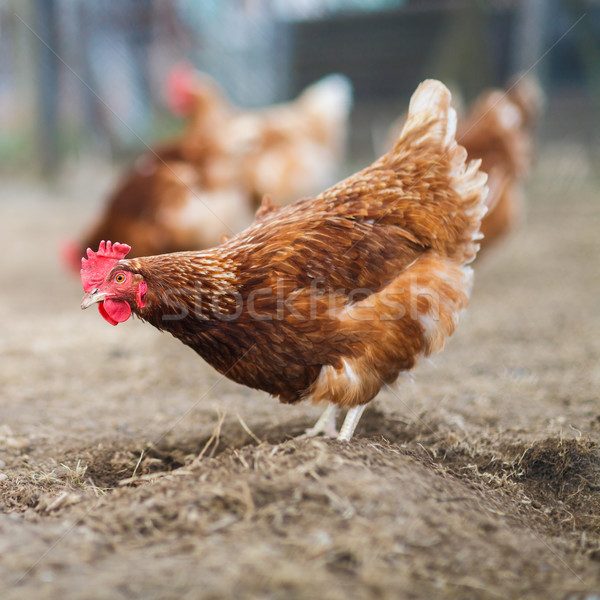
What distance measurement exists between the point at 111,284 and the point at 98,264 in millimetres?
105

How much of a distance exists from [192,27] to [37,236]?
581cm

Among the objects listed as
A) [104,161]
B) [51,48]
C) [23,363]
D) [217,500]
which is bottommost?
[23,363]

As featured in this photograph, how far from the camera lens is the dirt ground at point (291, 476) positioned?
1.58 meters

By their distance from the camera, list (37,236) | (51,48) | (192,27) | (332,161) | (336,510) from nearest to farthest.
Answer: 1. (336,510)
2. (332,161)
3. (37,236)
4. (51,48)
5. (192,27)

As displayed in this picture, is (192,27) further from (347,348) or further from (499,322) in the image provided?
(347,348)

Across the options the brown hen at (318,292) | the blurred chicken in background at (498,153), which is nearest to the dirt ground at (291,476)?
the brown hen at (318,292)

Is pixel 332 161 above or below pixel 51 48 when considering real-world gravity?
below

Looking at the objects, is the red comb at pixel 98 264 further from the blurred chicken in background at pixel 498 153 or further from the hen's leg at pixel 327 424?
the blurred chicken in background at pixel 498 153

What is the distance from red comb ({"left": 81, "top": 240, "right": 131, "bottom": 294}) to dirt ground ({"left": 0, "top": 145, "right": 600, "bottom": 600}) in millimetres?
773

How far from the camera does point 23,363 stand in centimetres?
416

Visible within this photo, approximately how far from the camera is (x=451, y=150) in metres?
2.86

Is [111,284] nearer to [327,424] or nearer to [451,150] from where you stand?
[327,424]

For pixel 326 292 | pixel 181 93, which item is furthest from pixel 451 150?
pixel 181 93

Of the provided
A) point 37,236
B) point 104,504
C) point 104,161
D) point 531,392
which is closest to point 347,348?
point 104,504
